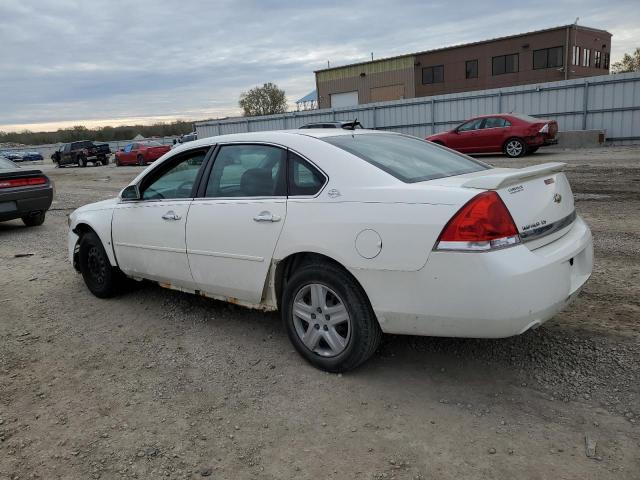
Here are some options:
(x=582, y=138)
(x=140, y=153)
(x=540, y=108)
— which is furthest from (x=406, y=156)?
(x=140, y=153)

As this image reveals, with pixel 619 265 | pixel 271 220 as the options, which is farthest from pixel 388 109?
pixel 271 220

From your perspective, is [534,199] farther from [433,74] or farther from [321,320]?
[433,74]

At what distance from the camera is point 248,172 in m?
3.93

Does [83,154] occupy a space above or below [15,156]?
above

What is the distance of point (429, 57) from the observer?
48.1 m

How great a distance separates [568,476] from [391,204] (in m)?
1.56

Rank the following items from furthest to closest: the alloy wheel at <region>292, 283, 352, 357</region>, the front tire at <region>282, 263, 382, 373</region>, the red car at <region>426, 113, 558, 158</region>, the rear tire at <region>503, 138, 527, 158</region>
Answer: the rear tire at <region>503, 138, 527, 158</region>, the red car at <region>426, 113, 558, 158</region>, the alloy wheel at <region>292, 283, 352, 357</region>, the front tire at <region>282, 263, 382, 373</region>

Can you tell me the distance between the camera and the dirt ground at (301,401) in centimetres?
263

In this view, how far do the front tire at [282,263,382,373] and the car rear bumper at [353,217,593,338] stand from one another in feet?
0.41

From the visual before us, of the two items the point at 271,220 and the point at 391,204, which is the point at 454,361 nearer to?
the point at 391,204

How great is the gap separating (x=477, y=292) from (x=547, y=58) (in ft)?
151

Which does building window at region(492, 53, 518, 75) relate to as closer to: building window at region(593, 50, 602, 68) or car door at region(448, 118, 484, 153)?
building window at region(593, 50, 602, 68)

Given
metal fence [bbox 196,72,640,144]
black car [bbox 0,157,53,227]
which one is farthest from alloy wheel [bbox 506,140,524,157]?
black car [bbox 0,157,53,227]

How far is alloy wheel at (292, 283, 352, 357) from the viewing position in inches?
132
